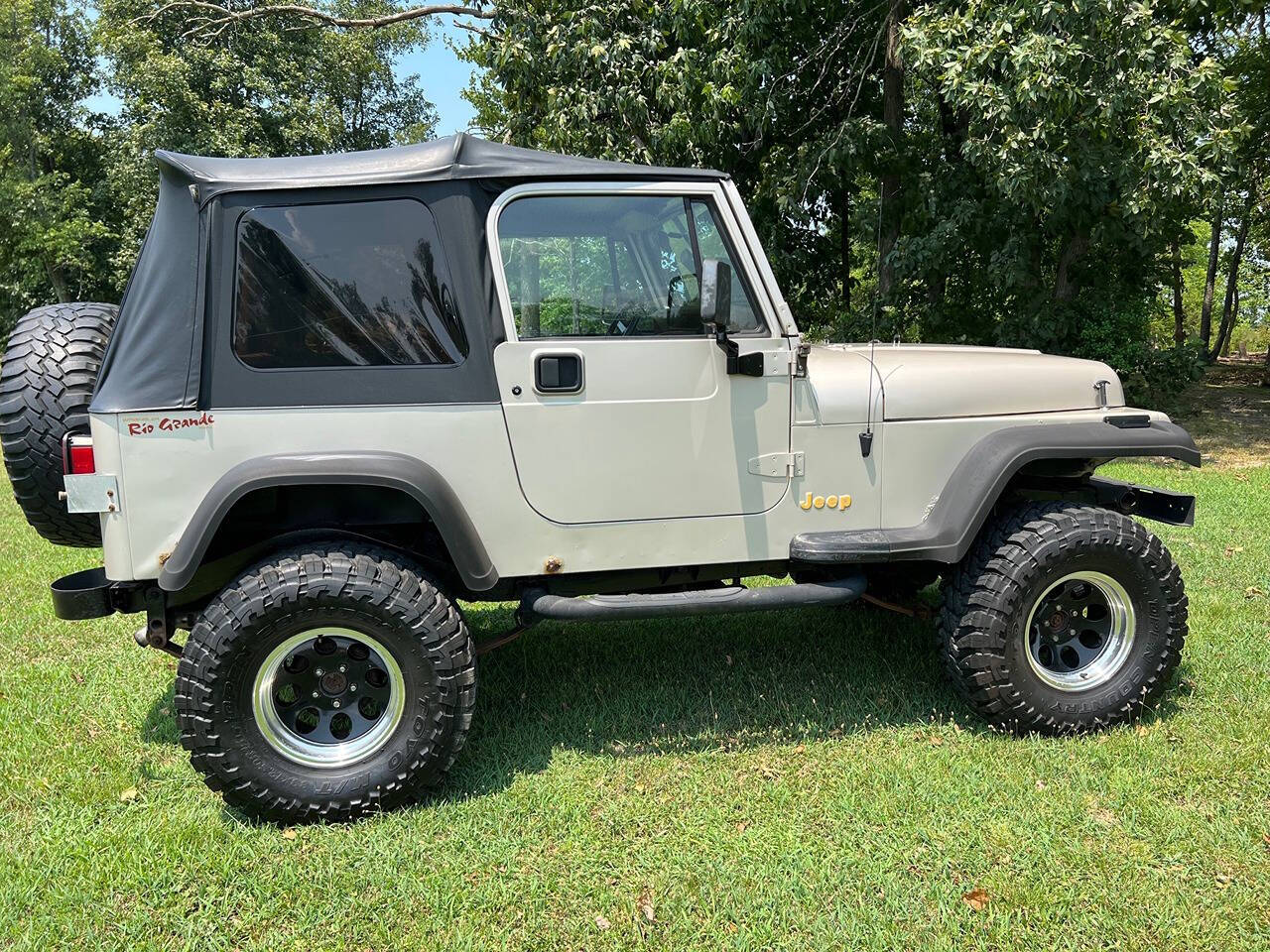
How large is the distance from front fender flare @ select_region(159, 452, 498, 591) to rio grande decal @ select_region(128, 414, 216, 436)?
196 millimetres

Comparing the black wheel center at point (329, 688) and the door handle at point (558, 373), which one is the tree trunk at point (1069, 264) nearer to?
the door handle at point (558, 373)

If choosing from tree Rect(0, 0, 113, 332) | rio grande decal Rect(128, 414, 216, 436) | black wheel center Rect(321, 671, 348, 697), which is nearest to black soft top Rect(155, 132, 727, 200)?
rio grande decal Rect(128, 414, 216, 436)

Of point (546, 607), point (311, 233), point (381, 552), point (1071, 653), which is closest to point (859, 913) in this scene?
point (546, 607)

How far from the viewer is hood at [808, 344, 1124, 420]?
3.48 metres

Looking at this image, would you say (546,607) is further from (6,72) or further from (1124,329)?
(6,72)

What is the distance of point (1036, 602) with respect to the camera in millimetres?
3512

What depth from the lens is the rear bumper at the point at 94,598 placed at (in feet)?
10.0

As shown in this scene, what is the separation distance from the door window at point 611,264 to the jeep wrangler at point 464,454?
0.5 inches

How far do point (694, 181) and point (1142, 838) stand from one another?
284cm

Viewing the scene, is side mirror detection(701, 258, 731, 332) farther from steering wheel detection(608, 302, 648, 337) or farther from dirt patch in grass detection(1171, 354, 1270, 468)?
dirt patch in grass detection(1171, 354, 1270, 468)

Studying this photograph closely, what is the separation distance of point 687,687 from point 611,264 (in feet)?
6.74

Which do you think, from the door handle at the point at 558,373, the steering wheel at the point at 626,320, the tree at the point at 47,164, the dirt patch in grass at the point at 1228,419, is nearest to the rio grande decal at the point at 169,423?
the door handle at the point at 558,373

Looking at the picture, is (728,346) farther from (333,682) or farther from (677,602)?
(333,682)

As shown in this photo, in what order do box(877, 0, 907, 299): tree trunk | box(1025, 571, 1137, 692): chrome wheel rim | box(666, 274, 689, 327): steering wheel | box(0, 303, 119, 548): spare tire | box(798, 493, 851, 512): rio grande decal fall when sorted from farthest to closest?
box(877, 0, 907, 299): tree trunk
box(1025, 571, 1137, 692): chrome wheel rim
box(798, 493, 851, 512): rio grande decal
box(666, 274, 689, 327): steering wheel
box(0, 303, 119, 548): spare tire
